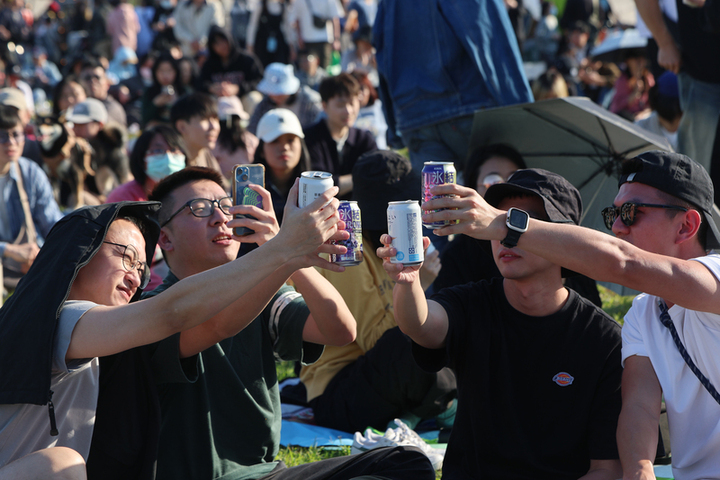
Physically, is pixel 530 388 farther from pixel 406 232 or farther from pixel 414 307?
pixel 406 232

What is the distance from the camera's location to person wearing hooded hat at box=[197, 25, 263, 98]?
1153 cm

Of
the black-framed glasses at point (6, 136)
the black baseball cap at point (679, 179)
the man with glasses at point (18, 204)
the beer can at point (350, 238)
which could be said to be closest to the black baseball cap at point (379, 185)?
the beer can at point (350, 238)

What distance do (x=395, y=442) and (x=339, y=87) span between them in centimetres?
423

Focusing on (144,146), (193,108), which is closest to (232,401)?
(144,146)

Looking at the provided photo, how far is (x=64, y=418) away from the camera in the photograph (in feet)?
7.73

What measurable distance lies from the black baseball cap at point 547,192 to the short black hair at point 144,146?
3.35 m

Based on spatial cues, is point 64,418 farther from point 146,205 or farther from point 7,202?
point 7,202

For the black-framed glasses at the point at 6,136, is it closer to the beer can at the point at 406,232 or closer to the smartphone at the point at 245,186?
the smartphone at the point at 245,186

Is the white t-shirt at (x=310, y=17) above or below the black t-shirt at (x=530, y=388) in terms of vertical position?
above

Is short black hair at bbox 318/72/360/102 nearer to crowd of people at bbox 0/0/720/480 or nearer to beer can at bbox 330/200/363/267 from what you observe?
crowd of people at bbox 0/0/720/480

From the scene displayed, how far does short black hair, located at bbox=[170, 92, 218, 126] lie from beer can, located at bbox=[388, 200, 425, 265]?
183 inches

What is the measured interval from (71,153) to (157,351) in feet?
19.2

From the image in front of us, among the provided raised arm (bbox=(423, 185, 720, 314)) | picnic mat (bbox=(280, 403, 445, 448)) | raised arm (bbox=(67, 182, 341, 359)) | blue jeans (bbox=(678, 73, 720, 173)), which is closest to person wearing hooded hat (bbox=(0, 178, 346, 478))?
raised arm (bbox=(67, 182, 341, 359))

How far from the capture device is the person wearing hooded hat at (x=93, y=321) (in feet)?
7.29
